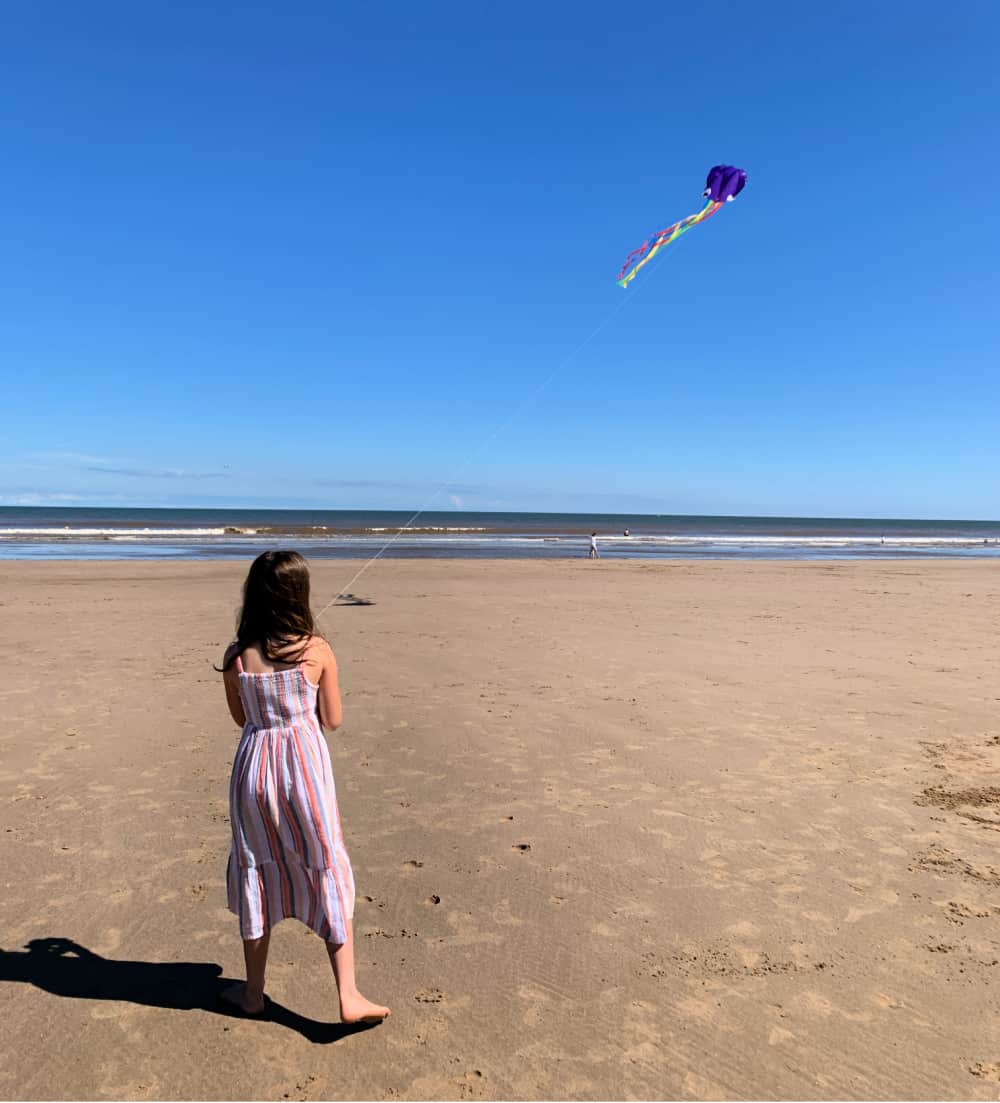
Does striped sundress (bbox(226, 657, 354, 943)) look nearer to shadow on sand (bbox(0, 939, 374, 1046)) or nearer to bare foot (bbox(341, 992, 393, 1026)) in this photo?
bare foot (bbox(341, 992, 393, 1026))

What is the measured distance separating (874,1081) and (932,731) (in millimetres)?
4548

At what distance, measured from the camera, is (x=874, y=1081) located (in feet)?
8.59

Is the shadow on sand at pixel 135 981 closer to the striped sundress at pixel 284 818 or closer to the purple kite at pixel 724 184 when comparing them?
the striped sundress at pixel 284 818

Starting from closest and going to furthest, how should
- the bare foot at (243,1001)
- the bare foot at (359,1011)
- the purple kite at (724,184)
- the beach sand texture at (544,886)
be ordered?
the beach sand texture at (544,886), the bare foot at (359,1011), the bare foot at (243,1001), the purple kite at (724,184)

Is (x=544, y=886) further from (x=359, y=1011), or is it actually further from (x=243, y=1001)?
(x=243, y=1001)

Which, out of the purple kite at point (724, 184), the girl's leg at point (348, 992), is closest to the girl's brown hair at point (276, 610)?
the girl's leg at point (348, 992)

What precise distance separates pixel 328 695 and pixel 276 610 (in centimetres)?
→ 37

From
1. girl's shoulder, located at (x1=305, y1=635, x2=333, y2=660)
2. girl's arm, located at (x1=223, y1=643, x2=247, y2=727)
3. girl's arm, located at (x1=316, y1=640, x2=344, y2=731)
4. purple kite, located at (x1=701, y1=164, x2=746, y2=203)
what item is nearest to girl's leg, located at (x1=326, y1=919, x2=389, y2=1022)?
girl's arm, located at (x1=316, y1=640, x2=344, y2=731)

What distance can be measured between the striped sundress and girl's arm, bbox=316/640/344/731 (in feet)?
0.13

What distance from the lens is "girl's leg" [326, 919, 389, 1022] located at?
2840 millimetres

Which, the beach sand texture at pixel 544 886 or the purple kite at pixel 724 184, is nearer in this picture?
the beach sand texture at pixel 544 886

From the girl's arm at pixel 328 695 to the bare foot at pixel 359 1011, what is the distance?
97 cm

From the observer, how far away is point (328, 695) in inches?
114

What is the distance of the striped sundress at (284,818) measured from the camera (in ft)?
9.17
